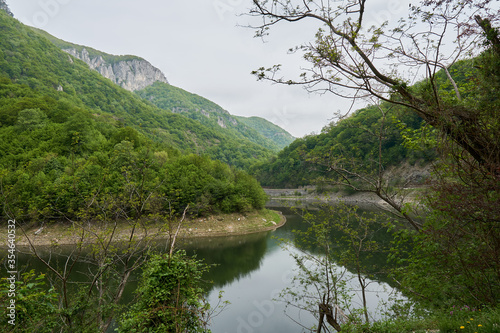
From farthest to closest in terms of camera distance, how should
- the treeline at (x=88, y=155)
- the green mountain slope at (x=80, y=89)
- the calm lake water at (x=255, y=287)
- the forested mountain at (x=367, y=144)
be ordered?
the green mountain slope at (x=80, y=89), the treeline at (x=88, y=155), the calm lake water at (x=255, y=287), the forested mountain at (x=367, y=144)

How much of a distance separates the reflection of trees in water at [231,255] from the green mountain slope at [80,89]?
3346 cm

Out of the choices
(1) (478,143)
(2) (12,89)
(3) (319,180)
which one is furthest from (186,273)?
(2) (12,89)

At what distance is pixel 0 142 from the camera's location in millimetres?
32156

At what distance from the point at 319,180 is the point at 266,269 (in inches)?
661

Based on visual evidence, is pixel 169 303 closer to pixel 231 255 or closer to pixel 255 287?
pixel 255 287

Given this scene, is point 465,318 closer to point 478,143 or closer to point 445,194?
point 445,194

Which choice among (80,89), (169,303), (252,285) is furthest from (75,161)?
(80,89)

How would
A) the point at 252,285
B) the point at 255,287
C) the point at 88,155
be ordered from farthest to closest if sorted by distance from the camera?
the point at 88,155, the point at 252,285, the point at 255,287

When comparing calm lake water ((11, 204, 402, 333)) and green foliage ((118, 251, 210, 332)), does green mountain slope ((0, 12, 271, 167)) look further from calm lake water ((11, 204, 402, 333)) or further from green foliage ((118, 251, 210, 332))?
green foliage ((118, 251, 210, 332))

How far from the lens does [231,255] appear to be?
2353cm

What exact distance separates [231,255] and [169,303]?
2009 centimetres

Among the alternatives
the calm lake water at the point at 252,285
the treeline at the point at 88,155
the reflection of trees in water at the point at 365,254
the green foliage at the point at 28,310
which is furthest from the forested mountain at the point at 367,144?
the treeline at the point at 88,155

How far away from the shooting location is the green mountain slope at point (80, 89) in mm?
72250

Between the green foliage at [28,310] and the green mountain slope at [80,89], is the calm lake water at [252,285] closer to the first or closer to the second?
the green foliage at [28,310]
